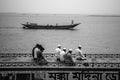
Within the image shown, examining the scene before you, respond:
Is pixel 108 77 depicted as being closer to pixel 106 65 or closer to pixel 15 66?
pixel 106 65

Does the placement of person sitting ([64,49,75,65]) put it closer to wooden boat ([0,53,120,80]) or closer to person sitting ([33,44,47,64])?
wooden boat ([0,53,120,80])

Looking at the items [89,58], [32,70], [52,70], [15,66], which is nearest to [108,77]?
[89,58]

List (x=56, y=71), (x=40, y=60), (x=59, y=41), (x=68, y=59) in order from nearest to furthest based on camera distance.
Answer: (x=56, y=71) → (x=68, y=59) → (x=40, y=60) → (x=59, y=41)

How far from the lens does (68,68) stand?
12211 millimetres

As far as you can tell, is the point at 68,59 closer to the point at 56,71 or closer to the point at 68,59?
the point at 68,59

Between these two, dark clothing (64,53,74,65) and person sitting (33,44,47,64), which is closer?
dark clothing (64,53,74,65)

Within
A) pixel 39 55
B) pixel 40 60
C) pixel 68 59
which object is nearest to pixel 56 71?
pixel 68 59

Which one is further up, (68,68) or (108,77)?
(68,68)

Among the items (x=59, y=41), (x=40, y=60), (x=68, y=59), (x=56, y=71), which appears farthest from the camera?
(x=59, y=41)

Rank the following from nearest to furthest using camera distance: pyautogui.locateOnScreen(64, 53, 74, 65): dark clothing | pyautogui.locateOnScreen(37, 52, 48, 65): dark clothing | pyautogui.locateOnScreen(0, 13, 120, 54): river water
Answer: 1. pyautogui.locateOnScreen(64, 53, 74, 65): dark clothing
2. pyautogui.locateOnScreen(37, 52, 48, 65): dark clothing
3. pyautogui.locateOnScreen(0, 13, 120, 54): river water

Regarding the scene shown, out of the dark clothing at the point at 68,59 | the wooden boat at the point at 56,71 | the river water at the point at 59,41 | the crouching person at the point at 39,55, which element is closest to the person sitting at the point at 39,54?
the crouching person at the point at 39,55

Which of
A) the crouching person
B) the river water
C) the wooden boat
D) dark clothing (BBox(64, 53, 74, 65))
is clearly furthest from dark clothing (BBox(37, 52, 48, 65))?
the river water

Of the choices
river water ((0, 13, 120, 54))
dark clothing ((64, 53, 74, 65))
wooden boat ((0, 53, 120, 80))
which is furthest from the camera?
river water ((0, 13, 120, 54))

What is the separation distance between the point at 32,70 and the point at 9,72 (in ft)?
4.08
